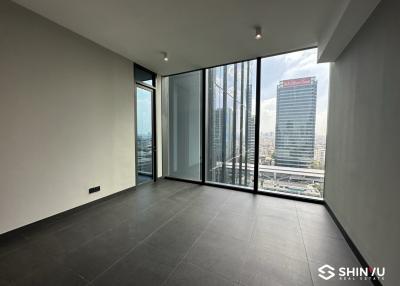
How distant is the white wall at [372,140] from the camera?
1.33 m

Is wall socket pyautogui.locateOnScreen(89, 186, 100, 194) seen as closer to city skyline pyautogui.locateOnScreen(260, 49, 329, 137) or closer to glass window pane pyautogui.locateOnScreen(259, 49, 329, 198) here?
glass window pane pyautogui.locateOnScreen(259, 49, 329, 198)

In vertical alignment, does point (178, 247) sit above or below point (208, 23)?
below

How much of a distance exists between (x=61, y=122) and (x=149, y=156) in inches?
87.1

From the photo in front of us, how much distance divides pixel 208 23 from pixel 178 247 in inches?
118

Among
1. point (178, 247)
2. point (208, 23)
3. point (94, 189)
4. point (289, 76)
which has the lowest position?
point (178, 247)

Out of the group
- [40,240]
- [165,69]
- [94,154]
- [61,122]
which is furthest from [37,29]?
[40,240]

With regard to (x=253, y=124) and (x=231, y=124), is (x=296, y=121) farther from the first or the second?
(x=231, y=124)

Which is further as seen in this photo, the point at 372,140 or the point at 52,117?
the point at 52,117

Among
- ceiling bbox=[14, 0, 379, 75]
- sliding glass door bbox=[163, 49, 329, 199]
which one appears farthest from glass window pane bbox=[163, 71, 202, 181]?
ceiling bbox=[14, 0, 379, 75]

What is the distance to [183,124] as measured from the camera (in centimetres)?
493

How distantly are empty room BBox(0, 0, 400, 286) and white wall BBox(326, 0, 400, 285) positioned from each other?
0.02 m


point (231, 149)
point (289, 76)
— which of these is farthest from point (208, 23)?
point (231, 149)

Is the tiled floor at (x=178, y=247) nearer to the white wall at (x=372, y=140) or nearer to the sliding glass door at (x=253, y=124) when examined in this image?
the white wall at (x=372, y=140)

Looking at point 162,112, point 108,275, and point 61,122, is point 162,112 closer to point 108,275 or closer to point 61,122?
point 61,122
